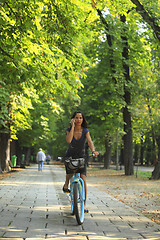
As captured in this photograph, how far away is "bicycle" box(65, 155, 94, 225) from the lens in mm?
6270

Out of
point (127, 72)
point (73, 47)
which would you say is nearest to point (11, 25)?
point (73, 47)

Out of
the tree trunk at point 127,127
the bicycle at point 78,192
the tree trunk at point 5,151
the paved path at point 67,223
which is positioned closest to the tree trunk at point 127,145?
the tree trunk at point 127,127

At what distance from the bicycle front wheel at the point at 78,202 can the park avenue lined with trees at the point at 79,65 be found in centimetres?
467

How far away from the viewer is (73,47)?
12391 millimetres

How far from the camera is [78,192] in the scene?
257 inches

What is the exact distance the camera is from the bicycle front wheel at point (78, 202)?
6229mm

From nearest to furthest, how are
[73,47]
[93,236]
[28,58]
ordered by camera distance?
1. [93,236]
2. [28,58]
3. [73,47]

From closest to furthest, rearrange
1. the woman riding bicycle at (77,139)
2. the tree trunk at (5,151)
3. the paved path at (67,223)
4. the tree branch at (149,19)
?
the paved path at (67,223) → the woman riding bicycle at (77,139) → the tree branch at (149,19) → the tree trunk at (5,151)

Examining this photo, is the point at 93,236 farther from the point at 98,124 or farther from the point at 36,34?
the point at 98,124

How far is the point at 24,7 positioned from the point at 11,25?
0.62 meters

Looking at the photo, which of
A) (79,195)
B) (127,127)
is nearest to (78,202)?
(79,195)

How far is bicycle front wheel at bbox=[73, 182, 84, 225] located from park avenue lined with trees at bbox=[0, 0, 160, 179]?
4.67 m

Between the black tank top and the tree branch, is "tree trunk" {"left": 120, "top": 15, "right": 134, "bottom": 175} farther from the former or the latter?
the black tank top

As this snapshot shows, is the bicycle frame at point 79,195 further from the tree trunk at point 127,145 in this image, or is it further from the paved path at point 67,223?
the tree trunk at point 127,145
